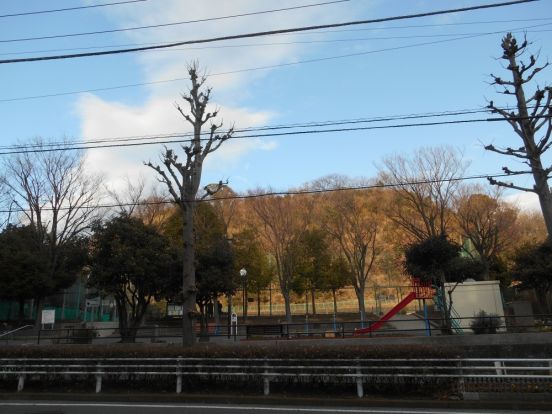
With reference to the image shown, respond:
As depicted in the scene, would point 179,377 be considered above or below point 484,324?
below

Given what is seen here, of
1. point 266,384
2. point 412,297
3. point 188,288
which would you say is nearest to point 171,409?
point 266,384

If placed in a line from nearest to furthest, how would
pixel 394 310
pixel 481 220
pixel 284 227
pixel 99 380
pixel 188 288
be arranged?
pixel 99 380 < pixel 188 288 < pixel 394 310 < pixel 481 220 < pixel 284 227

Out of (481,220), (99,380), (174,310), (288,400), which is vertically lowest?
(288,400)

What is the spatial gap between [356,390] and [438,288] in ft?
43.0

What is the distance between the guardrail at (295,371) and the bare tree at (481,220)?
2464 cm

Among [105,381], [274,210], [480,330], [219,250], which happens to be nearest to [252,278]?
[274,210]

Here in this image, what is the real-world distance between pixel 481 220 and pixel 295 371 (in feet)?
94.9

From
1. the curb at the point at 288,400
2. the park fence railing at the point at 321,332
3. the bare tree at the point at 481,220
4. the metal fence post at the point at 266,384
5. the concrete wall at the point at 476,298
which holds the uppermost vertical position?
the bare tree at the point at 481,220

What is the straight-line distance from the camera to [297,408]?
31.9 feet

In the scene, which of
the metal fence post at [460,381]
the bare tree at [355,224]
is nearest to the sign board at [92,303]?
the bare tree at [355,224]

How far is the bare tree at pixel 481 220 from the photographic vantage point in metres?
34.2

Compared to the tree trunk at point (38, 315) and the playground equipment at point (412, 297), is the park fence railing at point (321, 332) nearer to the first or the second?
the tree trunk at point (38, 315)

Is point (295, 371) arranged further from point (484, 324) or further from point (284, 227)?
point (284, 227)

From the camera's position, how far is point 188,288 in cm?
1438
